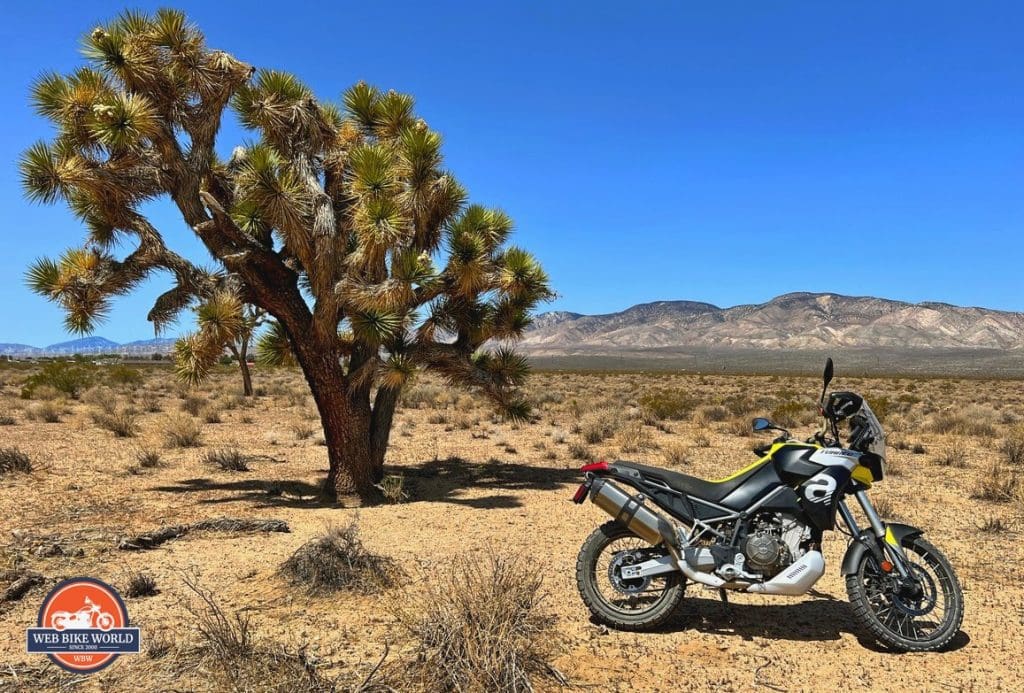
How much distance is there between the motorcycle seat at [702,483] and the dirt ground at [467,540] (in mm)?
1031

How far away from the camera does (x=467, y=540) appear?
739 cm

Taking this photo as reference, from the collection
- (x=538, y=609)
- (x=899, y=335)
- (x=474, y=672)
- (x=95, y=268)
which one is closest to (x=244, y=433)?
(x=95, y=268)

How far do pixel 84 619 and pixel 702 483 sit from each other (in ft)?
13.1

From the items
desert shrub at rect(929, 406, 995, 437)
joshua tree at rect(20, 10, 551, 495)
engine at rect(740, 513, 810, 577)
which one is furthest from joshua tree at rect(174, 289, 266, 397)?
desert shrub at rect(929, 406, 995, 437)

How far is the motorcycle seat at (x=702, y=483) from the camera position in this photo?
4629mm

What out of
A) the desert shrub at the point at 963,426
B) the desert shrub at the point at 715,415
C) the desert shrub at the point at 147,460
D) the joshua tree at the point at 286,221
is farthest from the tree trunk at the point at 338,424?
the desert shrub at the point at 963,426

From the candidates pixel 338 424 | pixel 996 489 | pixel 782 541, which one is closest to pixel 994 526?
pixel 996 489

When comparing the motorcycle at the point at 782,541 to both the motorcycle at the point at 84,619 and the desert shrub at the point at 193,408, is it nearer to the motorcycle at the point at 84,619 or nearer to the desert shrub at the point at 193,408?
the motorcycle at the point at 84,619

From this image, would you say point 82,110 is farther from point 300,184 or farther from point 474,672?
point 474,672

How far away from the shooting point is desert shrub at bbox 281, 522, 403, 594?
5.36 metres

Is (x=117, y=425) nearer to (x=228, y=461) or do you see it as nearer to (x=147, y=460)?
(x=147, y=460)

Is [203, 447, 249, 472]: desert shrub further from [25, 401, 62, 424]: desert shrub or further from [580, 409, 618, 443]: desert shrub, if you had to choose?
[25, 401, 62, 424]: desert shrub

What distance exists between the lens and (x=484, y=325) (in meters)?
10.4

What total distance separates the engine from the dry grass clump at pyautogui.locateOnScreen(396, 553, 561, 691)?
148 cm
